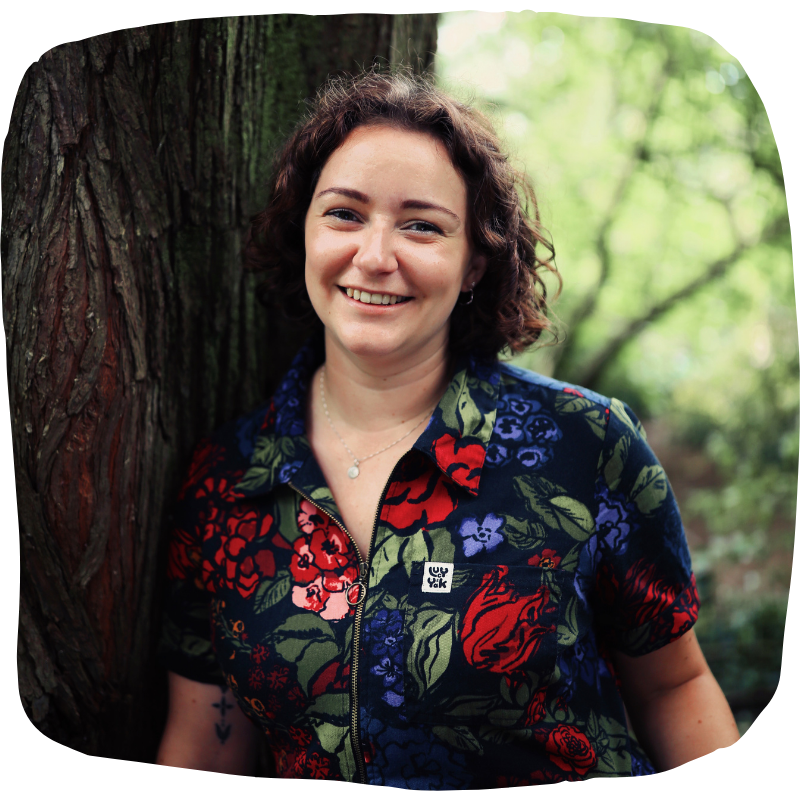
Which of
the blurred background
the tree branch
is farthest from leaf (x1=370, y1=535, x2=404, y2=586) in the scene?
the tree branch

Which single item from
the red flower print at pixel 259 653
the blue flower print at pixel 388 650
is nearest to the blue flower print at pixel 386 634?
the blue flower print at pixel 388 650

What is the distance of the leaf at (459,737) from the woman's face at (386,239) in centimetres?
74

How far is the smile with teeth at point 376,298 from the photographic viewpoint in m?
1.41

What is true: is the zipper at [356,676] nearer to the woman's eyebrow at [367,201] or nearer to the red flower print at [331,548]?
the red flower print at [331,548]

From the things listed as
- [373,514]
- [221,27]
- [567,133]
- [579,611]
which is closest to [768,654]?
[579,611]

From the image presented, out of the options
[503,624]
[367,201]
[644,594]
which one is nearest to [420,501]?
[503,624]

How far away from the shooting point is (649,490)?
147 centimetres

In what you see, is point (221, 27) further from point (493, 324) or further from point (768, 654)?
point (768, 654)

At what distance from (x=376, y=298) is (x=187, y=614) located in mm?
840

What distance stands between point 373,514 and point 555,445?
0.40 metres

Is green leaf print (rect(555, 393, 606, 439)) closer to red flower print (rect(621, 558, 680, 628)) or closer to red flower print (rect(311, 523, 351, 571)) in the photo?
red flower print (rect(621, 558, 680, 628))

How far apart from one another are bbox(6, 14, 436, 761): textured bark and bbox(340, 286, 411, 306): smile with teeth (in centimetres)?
44

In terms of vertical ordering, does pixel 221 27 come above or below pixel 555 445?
above

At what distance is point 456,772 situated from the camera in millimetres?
1371
